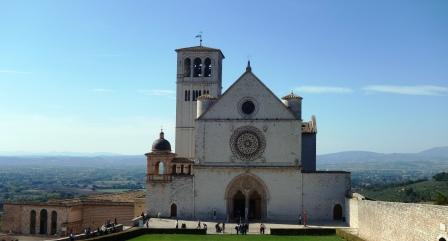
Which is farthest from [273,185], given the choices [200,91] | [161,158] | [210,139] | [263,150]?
[200,91]

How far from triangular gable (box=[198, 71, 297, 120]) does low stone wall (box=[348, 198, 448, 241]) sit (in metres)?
10.0

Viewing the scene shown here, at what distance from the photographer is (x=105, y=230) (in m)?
35.3

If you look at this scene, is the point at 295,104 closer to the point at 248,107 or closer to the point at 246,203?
the point at 248,107

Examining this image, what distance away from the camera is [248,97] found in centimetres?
4378

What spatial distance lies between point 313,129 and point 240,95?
780 cm

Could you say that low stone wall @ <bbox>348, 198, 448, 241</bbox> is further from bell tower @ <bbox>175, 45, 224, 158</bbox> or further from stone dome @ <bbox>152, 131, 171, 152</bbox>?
bell tower @ <bbox>175, 45, 224, 158</bbox>

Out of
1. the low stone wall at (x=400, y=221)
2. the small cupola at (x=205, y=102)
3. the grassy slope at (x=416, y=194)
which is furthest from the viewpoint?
the grassy slope at (x=416, y=194)

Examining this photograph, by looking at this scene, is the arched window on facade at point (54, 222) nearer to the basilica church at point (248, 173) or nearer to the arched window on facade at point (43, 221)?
the arched window on facade at point (43, 221)

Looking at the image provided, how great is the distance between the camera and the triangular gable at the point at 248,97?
43594mm

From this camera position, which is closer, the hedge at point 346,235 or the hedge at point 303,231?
the hedge at point 346,235

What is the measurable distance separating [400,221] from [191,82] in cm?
2895

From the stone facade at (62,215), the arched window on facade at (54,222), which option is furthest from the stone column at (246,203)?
the arched window on facade at (54,222)

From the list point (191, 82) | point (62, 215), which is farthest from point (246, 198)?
point (62, 215)

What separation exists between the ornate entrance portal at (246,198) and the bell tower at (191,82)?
871 centimetres
